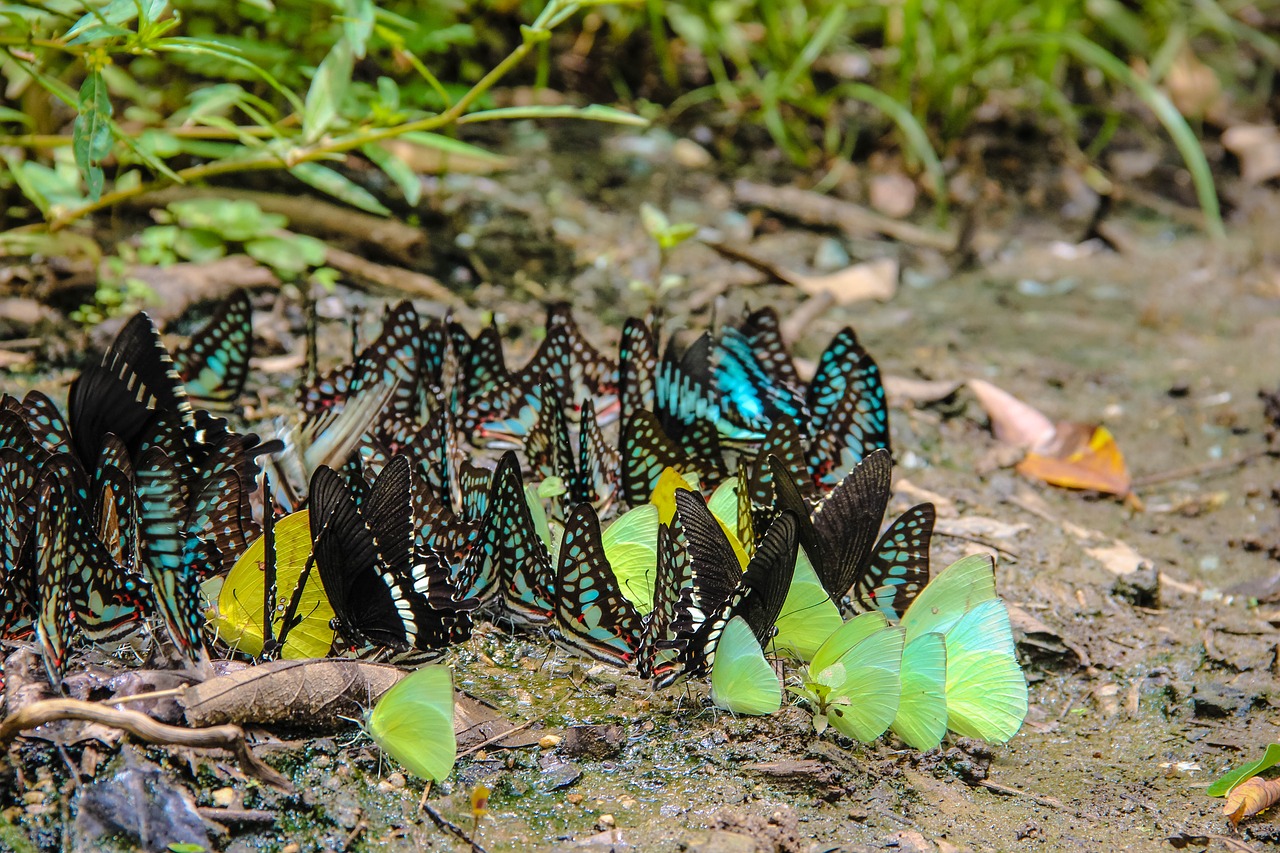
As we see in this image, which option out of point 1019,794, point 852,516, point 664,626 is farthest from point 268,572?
point 1019,794

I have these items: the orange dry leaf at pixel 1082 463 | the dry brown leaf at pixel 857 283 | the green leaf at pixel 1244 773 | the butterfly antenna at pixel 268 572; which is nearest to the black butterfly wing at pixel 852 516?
the green leaf at pixel 1244 773

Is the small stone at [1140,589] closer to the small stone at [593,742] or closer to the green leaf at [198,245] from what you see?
the small stone at [593,742]

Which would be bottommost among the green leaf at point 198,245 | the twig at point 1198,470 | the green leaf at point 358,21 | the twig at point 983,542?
the twig at point 1198,470


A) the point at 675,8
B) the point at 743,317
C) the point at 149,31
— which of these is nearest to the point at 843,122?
the point at 675,8

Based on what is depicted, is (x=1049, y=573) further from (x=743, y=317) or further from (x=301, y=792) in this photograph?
(x=301, y=792)

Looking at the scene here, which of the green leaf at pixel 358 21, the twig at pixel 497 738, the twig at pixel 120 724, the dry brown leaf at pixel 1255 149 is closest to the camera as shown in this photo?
the twig at pixel 120 724

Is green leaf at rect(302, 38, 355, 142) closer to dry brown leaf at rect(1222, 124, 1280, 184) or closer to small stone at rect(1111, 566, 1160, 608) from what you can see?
small stone at rect(1111, 566, 1160, 608)

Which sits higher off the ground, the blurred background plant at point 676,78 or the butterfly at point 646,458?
the blurred background plant at point 676,78

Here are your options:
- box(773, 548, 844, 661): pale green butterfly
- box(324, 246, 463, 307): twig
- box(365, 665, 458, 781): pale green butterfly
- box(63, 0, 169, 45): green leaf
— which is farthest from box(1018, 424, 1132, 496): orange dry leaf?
box(63, 0, 169, 45): green leaf
